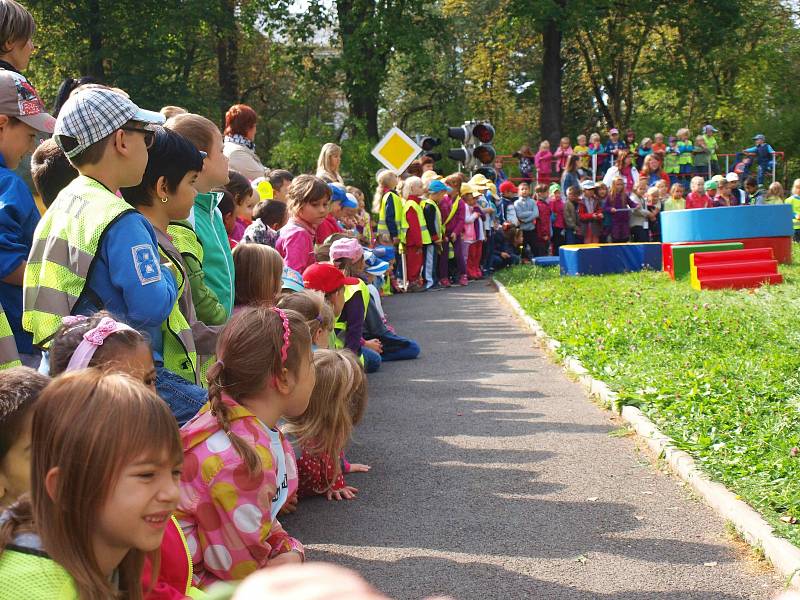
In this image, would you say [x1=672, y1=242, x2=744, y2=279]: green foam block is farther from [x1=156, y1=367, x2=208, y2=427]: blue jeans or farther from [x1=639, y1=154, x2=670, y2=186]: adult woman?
[x1=156, y1=367, x2=208, y2=427]: blue jeans

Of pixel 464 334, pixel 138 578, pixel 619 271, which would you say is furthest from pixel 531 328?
pixel 138 578

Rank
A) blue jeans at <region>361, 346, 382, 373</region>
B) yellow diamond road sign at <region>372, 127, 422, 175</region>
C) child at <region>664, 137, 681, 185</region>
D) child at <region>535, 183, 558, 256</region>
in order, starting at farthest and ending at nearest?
child at <region>664, 137, 681, 185</region>
child at <region>535, 183, 558, 256</region>
yellow diamond road sign at <region>372, 127, 422, 175</region>
blue jeans at <region>361, 346, 382, 373</region>

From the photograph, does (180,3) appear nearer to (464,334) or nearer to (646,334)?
(464,334)

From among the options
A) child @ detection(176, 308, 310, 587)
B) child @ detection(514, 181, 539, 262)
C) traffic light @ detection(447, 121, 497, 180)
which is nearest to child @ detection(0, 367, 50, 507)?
child @ detection(176, 308, 310, 587)

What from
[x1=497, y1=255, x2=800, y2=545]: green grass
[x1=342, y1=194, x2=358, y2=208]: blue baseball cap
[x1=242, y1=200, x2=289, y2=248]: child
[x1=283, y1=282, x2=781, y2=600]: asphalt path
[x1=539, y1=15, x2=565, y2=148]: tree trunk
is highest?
[x1=539, y1=15, x2=565, y2=148]: tree trunk

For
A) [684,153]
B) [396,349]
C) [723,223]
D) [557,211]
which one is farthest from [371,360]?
[684,153]

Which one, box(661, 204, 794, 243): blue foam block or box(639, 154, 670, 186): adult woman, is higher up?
box(639, 154, 670, 186): adult woman

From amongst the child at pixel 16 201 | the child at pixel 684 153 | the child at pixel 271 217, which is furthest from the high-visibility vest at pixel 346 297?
the child at pixel 684 153

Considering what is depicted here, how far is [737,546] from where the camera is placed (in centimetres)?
504

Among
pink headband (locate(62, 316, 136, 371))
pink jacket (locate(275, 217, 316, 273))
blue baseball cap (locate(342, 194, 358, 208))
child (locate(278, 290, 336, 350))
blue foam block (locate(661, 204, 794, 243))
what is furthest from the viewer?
blue foam block (locate(661, 204, 794, 243))

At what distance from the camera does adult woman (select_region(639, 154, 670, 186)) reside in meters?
29.2

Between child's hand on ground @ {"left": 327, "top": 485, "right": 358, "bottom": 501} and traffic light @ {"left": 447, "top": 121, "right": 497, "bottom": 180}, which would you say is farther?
traffic light @ {"left": 447, "top": 121, "right": 497, "bottom": 180}

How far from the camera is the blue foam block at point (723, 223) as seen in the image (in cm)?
1750

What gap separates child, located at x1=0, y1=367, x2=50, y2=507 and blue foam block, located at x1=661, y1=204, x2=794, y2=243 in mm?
15771
